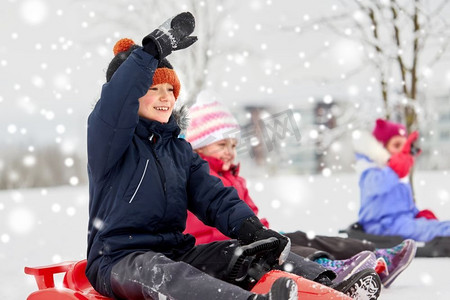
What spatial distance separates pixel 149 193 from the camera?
2090mm

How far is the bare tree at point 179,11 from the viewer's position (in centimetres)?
798

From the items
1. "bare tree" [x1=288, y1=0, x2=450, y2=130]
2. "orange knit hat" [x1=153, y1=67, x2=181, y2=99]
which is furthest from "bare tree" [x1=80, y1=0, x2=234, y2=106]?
"orange knit hat" [x1=153, y1=67, x2=181, y2=99]

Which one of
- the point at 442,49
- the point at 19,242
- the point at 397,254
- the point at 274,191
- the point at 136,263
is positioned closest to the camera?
the point at 136,263

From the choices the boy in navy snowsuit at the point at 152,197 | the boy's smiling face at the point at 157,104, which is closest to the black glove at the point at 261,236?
the boy in navy snowsuit at the point at 152,197

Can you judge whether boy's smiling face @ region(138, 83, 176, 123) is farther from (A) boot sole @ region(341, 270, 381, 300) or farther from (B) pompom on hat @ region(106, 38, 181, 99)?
(A) boot sole @ region(341, 270, 381, 300)

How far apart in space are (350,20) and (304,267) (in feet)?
18.2

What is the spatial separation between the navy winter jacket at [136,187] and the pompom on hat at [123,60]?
0.19 m

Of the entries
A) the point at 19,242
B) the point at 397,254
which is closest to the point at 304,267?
the point at 397,254

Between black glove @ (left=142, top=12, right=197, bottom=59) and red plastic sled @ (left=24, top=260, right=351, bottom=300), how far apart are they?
0.86 metres

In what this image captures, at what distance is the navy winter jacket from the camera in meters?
1.97

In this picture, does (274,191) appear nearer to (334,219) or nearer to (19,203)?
(334,219)

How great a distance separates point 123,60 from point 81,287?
3.05 ft

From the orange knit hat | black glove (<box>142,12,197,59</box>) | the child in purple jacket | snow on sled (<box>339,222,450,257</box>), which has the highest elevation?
black glove (<box>142,12,197,59</box>)

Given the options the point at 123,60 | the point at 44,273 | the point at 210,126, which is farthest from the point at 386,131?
the point at 44,273
